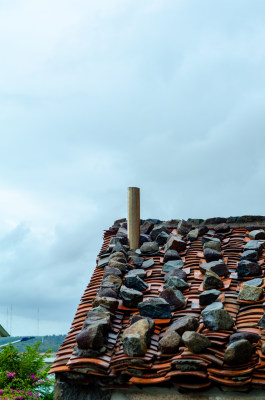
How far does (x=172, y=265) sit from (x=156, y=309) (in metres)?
1.29

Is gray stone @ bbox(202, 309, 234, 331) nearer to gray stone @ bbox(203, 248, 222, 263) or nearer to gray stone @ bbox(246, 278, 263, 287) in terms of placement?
gray stone @ bbox(246, 278, 263, 287)

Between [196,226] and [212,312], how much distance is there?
3472mm

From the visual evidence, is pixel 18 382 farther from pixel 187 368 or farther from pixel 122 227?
pixel 187 368

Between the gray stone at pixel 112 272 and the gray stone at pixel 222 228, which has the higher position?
the gray stone at pixel 222 228

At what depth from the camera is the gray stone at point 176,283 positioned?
5965mm

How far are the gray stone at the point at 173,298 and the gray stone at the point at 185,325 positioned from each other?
0.44 m

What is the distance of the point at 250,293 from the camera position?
5488 millimetres

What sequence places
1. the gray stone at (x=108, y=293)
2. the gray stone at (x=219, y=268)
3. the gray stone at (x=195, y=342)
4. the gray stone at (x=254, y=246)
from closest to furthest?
the gray stone at (x=195, y=342)
the gray stone at (x=108, y=293)
the gray stone at (x=219, y=268)
the gray stone at (x=254, y=246)

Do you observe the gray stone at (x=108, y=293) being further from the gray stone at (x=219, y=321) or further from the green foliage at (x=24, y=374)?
the green foliage at (x=24, y=374)

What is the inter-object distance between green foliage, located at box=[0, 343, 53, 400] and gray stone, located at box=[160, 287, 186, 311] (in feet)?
15.3

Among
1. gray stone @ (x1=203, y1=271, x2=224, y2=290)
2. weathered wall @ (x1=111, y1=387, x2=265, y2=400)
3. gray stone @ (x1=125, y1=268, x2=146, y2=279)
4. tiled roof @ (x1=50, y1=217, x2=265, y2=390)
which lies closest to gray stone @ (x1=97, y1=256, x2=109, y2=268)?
tiled roof @ (x1=50, y1=217, x2=265, y2=390)

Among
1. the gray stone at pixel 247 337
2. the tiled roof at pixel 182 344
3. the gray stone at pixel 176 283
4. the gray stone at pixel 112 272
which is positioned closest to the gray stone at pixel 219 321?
the tiled roof at pixel 182 344

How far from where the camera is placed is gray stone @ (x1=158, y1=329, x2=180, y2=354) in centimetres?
477

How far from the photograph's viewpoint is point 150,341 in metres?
4.98
